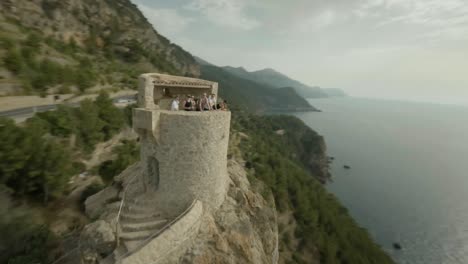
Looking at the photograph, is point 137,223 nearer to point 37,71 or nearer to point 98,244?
point 98,244

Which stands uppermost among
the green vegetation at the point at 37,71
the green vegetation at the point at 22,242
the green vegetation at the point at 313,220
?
the green vegetation at the point at 37,71

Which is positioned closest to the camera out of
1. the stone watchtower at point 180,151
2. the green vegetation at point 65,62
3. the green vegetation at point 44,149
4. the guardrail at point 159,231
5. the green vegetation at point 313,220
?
the guardrail at point 159,231

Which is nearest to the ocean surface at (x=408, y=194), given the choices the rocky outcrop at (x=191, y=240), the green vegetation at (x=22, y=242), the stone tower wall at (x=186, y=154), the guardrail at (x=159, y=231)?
the rocky outcrop at (x=191, y=240)

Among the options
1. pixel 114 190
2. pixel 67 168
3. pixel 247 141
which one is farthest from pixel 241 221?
pixel 247 141

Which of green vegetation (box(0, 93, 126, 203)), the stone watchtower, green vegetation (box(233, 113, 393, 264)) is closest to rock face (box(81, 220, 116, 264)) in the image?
the stone watchtower

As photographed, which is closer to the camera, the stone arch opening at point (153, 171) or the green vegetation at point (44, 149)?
the stone arch opening at point (153, 171)

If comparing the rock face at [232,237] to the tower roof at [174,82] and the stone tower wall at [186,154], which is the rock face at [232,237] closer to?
the stone tower wall at [186,154]

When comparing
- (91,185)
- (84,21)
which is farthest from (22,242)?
(84,21)
